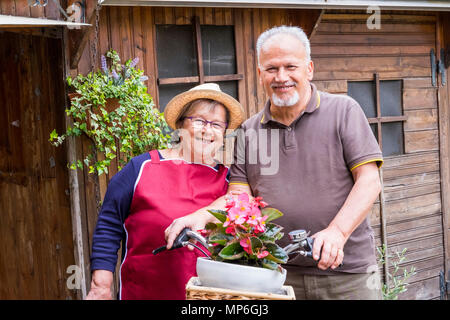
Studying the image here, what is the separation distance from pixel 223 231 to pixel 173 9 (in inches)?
97.9

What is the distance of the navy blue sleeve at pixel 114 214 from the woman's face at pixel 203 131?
25cm

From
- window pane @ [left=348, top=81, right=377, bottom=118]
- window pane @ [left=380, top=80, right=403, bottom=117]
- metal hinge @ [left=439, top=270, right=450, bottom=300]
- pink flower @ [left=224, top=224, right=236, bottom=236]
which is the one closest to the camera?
pink flower @ [left=224, top=224, right=236, bottom=236]

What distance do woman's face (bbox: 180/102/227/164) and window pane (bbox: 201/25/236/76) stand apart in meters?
1.68

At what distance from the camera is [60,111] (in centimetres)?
384

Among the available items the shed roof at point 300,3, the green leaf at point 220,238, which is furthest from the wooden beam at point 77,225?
the green leaf at point 220,238

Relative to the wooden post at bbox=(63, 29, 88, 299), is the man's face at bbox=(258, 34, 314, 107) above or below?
above

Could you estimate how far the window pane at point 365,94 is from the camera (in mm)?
4879

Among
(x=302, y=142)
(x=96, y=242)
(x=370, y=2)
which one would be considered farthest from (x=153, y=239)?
(x=370, y=2)

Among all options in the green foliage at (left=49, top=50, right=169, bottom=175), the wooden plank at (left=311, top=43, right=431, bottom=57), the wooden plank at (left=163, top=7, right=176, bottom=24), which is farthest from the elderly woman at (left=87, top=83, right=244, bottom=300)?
the wooden plank at (left=311, top=43, right=431, bottom=57)

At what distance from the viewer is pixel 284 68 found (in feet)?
7.32

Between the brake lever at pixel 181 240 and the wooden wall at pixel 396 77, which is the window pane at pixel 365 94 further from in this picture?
the brake lever at pixel 181 240

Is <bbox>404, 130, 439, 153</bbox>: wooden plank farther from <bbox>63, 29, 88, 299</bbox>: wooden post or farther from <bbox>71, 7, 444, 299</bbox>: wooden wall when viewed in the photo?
<bbox>63, 29, 88, 299</bbox>: wooden post

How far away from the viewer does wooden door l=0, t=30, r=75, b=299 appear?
157 inches
